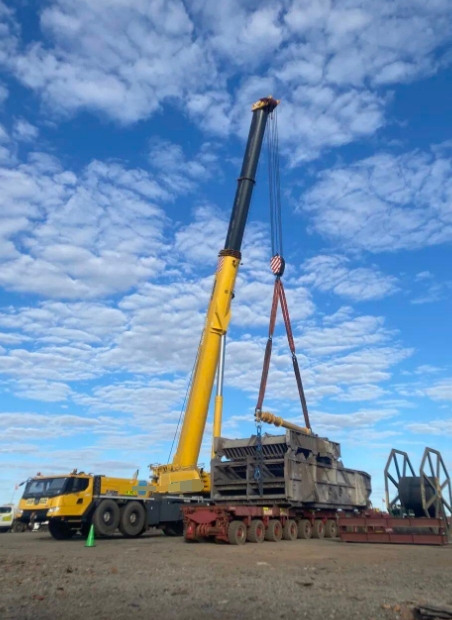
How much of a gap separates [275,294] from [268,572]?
15273 millimetres

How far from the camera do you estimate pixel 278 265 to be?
24812mm

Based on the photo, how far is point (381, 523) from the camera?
1808cm

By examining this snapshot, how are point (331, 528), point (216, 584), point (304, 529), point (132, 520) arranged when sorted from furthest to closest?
point (331, 528), point (304, 529), point (132, 520), point (216, 584)

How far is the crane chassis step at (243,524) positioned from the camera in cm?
1662

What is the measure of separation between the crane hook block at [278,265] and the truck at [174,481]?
2.34 metres

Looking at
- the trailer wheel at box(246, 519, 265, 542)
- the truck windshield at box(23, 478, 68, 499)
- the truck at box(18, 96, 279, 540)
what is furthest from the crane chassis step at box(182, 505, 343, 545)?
the truck windshield at box(23, 478, 68, 499)

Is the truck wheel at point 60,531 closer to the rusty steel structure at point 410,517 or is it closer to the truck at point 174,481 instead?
the truck at point 174,481

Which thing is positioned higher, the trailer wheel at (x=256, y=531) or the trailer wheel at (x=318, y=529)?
the trailer wheel at (x=318, y=529)

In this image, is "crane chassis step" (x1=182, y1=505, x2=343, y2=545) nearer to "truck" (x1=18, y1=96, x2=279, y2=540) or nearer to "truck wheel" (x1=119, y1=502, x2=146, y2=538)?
"truck wheel" (x1=119, y1=502, x2=146, y2=538)

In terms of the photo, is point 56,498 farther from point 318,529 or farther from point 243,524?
point 318,529

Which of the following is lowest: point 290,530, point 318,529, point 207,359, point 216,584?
point 216,584

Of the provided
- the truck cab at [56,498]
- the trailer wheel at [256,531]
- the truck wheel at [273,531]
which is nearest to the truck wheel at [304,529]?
the truck wheel at [273,531]

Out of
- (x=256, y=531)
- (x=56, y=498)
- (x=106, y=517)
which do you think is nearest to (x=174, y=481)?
(x=106, y=517)

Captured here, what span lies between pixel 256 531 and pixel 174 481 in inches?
185
